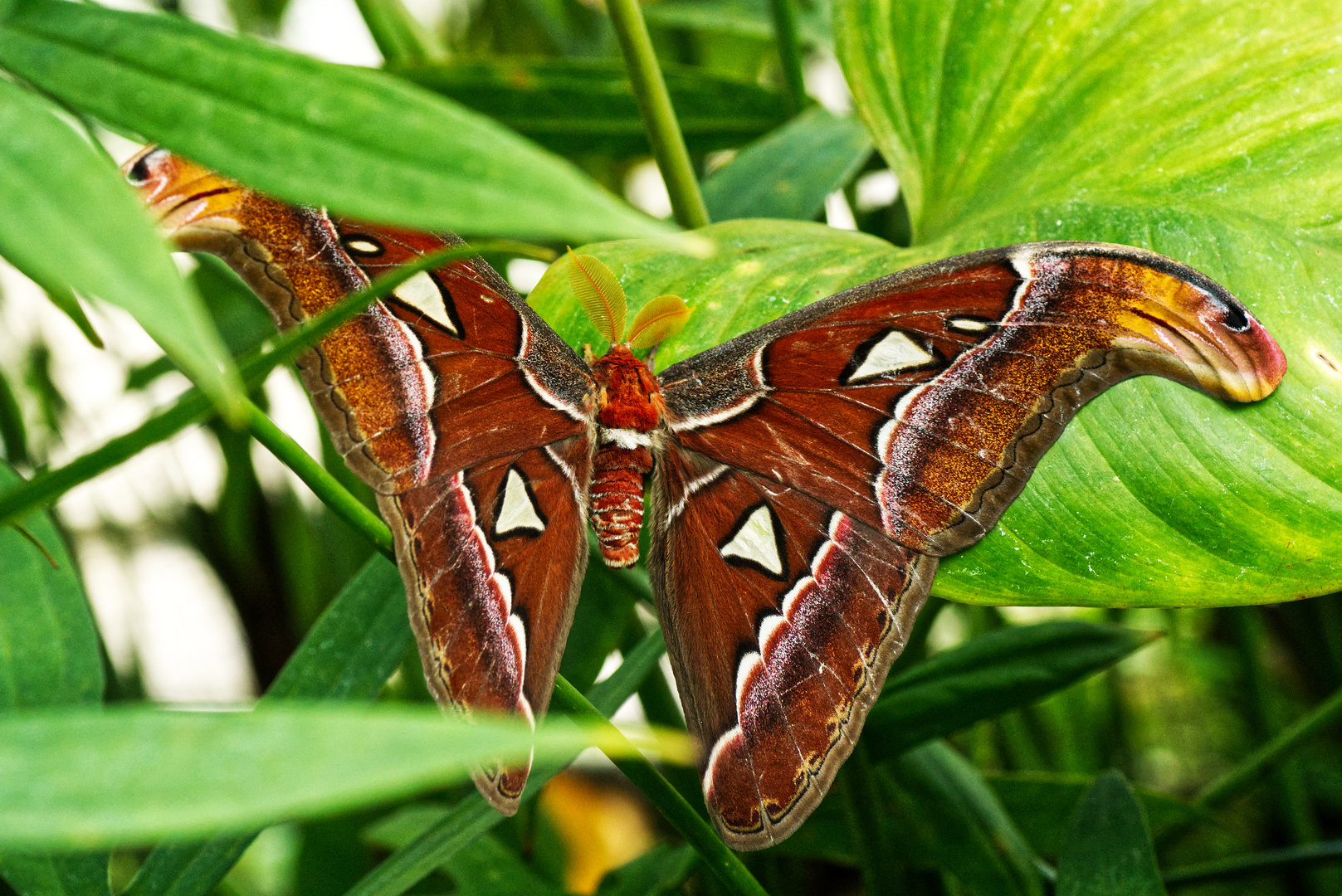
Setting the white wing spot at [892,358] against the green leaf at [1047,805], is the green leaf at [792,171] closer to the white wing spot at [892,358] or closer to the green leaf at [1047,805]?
the white wing spot at [892,358]

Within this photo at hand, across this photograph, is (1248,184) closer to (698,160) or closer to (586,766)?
(698,160)

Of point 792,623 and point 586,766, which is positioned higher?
point 792,623

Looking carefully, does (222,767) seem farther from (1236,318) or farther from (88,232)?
(1236,318)

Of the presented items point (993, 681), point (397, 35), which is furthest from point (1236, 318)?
point (397, 35)

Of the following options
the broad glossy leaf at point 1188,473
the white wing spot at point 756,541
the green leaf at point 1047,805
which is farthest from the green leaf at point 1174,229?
the green leaf at point 1047,805

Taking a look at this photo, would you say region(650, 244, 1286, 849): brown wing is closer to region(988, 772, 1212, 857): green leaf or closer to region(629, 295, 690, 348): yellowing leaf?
region(629, 295, 690, 348): yellowing leaf

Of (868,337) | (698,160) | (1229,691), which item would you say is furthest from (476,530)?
(1229,691)

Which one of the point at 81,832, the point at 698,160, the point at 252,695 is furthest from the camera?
the point at 252,695
